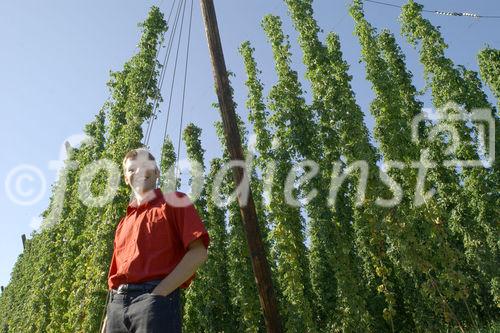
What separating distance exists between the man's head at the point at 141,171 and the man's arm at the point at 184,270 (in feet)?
2.05

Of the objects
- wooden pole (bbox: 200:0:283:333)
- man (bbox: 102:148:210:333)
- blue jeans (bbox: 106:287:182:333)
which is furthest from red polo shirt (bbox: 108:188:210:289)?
wooden pole (bbox: 200:0:283:333)

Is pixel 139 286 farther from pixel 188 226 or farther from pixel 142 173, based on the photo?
pixel 142 173

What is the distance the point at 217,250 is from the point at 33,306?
28.3 feet

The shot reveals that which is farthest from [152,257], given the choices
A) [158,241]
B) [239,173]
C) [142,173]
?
[239,173]

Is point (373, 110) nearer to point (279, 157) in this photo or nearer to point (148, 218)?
point (279, 157)

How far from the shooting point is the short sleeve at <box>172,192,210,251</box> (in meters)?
2.54

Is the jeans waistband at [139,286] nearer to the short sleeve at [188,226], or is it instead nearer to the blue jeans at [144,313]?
the blue jeans at [144,313]

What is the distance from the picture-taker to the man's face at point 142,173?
2.93 m

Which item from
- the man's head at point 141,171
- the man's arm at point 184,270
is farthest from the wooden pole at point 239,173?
the man's arm at point 184,270

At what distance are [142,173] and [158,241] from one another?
0.52 meters

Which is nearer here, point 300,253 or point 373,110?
point 300,253

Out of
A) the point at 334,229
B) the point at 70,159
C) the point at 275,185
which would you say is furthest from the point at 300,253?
the point at 70,159

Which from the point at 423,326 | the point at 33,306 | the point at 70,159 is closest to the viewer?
the point at 423,326

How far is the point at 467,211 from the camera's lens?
55.5 ft
